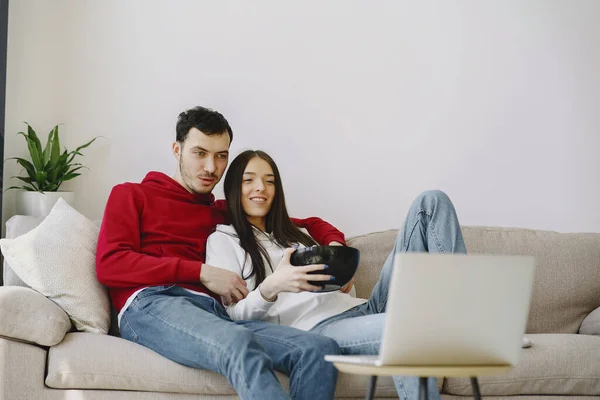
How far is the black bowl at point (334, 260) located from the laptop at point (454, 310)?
0.38m

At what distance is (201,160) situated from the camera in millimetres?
2480

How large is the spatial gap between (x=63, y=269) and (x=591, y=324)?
1.82 m

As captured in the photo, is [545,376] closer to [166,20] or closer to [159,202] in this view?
[159,202]

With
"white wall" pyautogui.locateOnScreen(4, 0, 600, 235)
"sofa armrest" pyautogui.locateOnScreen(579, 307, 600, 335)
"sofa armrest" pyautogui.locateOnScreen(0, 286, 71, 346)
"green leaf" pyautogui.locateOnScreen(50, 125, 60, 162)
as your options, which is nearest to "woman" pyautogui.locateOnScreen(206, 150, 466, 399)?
"sofa armrest" pyautogui.locateOnScreen(0, 286, 71, 346)

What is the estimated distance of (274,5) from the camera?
3.10 m

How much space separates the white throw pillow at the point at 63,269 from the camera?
2223mm

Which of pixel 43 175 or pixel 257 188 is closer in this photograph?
pixel 257 188

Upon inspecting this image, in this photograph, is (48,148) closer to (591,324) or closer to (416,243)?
(416,243)

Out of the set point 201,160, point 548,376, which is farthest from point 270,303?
point 548,376

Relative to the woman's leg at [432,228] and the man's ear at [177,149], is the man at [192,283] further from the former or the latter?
the woman's leg at [432,228]

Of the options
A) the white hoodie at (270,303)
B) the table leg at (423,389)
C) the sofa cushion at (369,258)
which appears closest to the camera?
the table leg at (423,389)

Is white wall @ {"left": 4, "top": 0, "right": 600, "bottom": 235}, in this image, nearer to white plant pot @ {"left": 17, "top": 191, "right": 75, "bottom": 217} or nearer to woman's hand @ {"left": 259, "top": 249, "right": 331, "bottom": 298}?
white plant pot @ {"left": 17, "top": 191, "right": 75, "bottom": 217}

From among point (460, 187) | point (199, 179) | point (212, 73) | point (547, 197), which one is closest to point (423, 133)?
point (460, 187)

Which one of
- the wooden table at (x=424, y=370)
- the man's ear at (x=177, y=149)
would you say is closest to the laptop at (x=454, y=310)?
the wooden table at (x=424, y=370)
